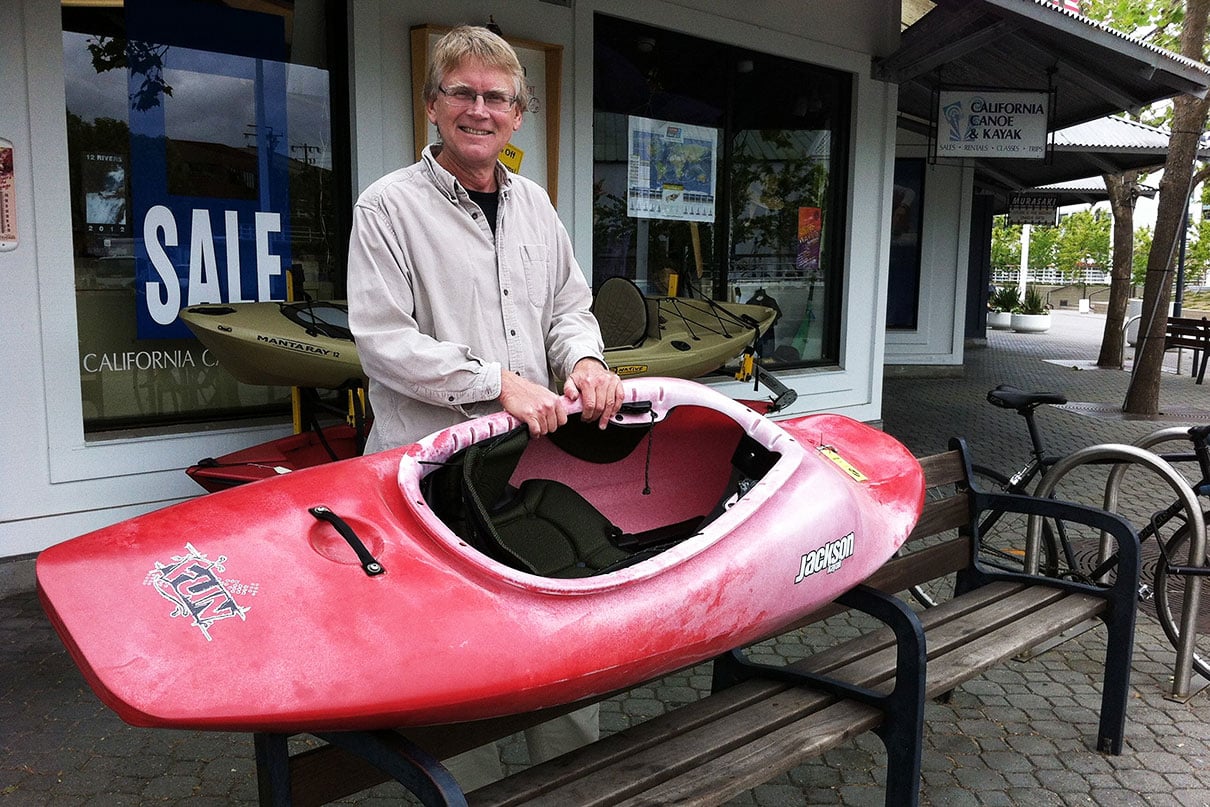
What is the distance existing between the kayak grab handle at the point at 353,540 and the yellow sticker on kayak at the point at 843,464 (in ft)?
4.71

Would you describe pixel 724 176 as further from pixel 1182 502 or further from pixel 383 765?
pixel 383 765

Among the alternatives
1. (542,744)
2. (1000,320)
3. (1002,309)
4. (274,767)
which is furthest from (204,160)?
(1002,309)

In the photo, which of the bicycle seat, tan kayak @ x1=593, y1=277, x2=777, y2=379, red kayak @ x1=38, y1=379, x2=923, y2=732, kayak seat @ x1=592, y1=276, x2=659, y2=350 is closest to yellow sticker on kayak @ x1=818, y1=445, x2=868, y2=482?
red kayak @ x1=38, y1=379, x2=923, y2=732

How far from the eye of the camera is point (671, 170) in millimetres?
7023

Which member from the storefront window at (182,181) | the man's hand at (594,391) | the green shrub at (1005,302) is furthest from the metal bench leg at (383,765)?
the green shrub at (1005,302)

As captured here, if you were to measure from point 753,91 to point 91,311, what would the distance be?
5.01 metres

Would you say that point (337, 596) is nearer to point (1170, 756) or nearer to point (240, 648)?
point (240, 648)

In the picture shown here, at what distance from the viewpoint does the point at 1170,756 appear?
10.4 feet

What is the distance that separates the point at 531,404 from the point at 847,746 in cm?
182

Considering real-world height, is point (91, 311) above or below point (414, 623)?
above

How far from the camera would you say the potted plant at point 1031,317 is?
2445 cm

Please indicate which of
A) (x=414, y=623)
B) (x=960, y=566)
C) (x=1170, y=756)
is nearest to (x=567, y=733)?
(x=414, y=623)

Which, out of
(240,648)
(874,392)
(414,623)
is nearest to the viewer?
(240,648)

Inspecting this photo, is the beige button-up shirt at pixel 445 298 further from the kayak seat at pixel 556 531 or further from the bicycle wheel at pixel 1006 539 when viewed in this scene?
the bicycle wheel at pixel 1006 539
